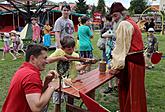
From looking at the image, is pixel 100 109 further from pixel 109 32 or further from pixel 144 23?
pixel 144 23

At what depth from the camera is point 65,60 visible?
3.26m

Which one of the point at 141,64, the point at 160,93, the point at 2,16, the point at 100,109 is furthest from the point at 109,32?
the point at 2,16

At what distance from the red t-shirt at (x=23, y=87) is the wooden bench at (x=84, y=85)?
2.56 feet

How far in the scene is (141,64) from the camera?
371 centimetres

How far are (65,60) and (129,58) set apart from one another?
35.2 inches

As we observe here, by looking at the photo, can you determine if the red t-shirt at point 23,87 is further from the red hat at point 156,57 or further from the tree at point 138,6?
the tree at point 138,6

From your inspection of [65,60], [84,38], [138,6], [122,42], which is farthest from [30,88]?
[138,6]

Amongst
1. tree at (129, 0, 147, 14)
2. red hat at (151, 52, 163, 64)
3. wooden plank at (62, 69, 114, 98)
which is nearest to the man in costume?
wooden plank at (62, 69, 114, 98)

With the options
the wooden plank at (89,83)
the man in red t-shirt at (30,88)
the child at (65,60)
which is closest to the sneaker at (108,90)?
the wooden plank at (89,83)

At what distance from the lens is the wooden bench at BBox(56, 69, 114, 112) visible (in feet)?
10.2

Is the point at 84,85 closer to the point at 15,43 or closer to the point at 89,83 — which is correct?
the point at 89,83

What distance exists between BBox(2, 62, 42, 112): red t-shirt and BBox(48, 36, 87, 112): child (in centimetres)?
88

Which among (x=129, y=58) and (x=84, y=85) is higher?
(x=129, y=58)

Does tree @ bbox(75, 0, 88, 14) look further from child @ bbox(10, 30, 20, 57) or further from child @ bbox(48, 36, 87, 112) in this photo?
child @ bbox(48, 36, 87, 112)
